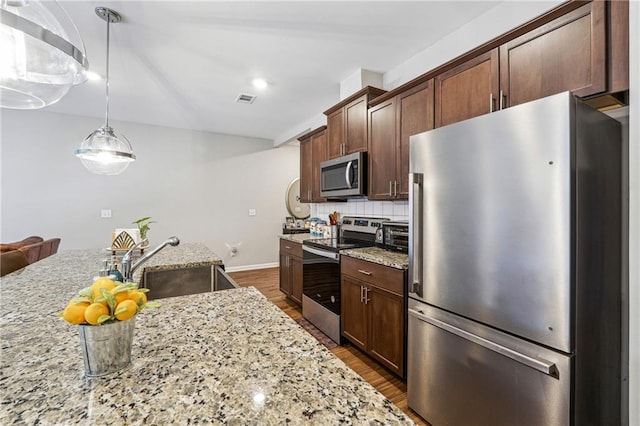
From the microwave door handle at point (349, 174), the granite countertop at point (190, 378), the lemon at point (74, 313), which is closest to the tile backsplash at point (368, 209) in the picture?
the microwave door handle at point (349, 174)

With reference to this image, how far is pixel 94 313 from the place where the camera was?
60 cm

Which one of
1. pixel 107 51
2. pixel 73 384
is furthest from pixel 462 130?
pixel 107 51

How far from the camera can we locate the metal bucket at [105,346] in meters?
0.62

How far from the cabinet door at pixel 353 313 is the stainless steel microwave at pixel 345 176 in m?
0.87

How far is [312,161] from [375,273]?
207 centimetres

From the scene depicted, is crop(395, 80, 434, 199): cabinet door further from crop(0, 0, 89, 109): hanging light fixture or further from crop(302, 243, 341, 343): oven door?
crop(0, 0, 89, 109): hanging light fixture

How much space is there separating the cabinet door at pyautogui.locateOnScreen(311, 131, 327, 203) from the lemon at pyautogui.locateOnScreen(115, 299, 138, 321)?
2.94 meters

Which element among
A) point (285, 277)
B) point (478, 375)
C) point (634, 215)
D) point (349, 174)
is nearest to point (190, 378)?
point (478, 375)

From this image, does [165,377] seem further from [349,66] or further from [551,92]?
[349,66]

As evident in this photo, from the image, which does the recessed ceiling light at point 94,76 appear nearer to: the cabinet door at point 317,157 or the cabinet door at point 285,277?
the cabinet door at point 317,157

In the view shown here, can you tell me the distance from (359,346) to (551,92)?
81.2 inches

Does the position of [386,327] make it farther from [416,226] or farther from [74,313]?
[74,313]

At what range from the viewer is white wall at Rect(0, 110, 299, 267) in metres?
3.94

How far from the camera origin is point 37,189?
4.01 metres
